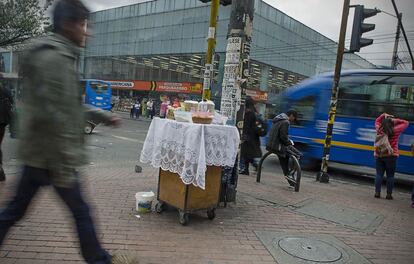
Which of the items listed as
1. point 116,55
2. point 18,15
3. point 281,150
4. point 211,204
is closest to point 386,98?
point 281,150

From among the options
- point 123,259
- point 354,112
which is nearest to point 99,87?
point 354,112

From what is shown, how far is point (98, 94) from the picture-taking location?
887 inches

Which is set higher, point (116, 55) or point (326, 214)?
point (116, 55)

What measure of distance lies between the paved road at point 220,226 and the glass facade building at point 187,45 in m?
26.8

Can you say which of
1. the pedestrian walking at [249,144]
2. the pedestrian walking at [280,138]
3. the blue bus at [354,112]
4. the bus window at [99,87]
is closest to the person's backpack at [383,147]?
the pedestrian walking at [280,138]

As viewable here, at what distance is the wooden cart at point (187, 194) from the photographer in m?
4.70

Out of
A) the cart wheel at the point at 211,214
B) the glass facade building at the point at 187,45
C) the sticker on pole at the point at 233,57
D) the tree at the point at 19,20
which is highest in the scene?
the glass facade building at the point at 187,45

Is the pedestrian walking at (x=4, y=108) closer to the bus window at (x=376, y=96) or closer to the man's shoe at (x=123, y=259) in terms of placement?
the man's shoe at (x=123, y=259)

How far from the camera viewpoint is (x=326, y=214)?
5.82m

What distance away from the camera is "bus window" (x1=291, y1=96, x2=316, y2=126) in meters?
12.1

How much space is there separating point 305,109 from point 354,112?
1772 mm

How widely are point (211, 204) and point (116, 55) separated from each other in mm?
46788

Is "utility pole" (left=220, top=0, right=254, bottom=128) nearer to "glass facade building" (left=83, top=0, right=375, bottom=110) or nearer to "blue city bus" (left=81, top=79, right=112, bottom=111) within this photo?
"blue city bus" (left=81, top=79, right=112, bottom=111)

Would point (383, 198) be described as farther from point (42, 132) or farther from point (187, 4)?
point (187, 4)
